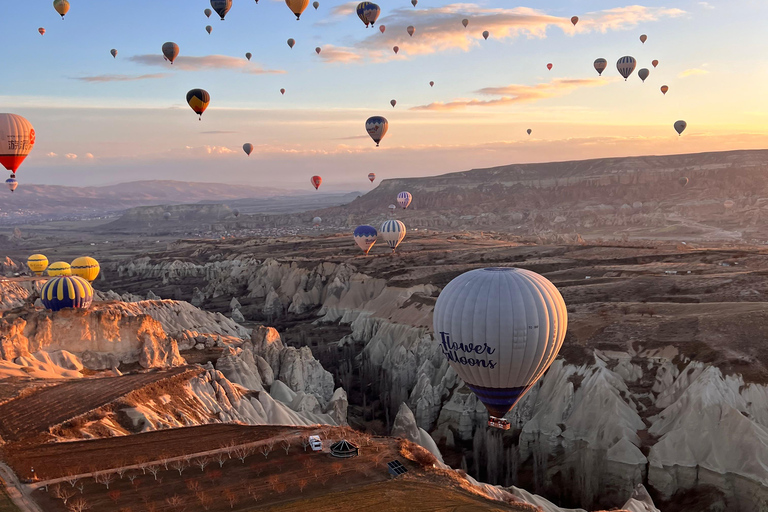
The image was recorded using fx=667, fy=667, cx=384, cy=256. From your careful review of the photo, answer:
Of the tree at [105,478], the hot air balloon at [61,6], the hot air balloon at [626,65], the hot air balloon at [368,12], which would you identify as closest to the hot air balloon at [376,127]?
the hot air balloon at [368,12]

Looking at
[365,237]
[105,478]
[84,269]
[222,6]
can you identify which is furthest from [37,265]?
[105,478]

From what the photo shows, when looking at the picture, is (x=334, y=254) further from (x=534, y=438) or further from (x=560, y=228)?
(x=560, y=228)

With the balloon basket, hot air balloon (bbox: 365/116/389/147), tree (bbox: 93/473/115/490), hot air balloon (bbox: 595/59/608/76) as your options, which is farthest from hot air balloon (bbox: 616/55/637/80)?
tree (bbox: 93/473/115/490)

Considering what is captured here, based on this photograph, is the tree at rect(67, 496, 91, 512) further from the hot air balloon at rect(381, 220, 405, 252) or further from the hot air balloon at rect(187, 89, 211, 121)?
the hot air balloon at rect(381, 220, 405, 252)

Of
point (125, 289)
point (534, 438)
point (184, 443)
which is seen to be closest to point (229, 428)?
point (184, 443)

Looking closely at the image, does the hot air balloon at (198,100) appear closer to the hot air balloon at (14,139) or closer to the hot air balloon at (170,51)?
the hot air balloon at (170,51)

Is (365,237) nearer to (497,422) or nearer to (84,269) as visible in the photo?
(84,269)
